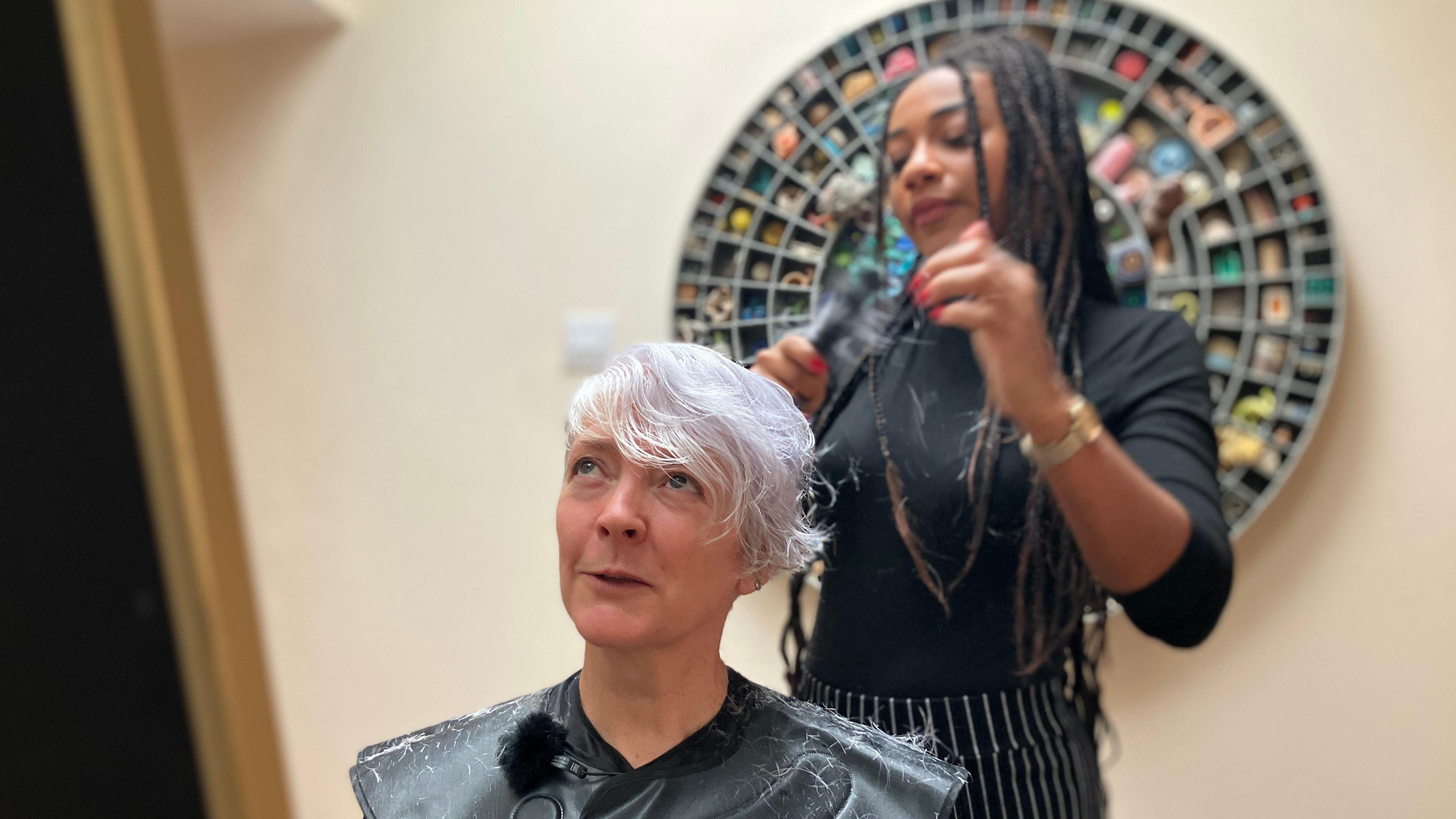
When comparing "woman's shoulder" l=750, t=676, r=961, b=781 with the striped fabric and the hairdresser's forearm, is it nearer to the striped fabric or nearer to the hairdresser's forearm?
the striped fabric

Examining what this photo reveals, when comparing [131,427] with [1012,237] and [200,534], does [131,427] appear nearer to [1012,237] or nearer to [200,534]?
[200,534]

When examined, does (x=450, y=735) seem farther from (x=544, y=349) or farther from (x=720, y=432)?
(x=544, y=349)

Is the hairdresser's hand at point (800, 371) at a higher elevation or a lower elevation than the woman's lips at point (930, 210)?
lower

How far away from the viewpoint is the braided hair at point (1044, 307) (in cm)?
62

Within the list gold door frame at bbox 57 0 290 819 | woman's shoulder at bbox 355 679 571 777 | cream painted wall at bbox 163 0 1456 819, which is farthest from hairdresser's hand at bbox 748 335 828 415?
cream painted wall at bbox 163 0 1456 819

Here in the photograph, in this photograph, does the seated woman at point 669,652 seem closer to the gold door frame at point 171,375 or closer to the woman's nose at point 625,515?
the woman's nose at point 625,515

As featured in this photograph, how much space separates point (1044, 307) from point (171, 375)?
576mm

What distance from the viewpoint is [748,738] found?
586mm

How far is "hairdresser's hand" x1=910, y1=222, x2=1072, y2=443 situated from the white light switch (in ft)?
2.55

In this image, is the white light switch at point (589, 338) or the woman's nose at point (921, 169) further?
the white light switch at point (589, 338)

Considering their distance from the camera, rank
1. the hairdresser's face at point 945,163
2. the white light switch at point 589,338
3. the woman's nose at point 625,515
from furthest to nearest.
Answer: the white light switch at point 589,338 → the hairdresser's face at point 945,163 → the woman's nose at point 625,515

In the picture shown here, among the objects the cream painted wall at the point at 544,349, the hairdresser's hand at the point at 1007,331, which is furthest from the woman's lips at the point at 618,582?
the cream painted wall at the point at 544,349

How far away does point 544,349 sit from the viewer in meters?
1.35

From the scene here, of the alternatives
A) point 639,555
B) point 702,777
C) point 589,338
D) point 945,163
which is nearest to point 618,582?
point 639,555
